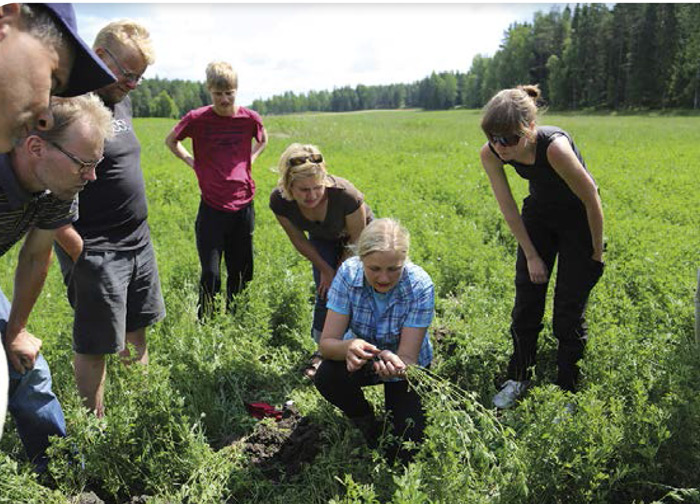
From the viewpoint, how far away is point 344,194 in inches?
152

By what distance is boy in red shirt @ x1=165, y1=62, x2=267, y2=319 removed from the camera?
188 inches

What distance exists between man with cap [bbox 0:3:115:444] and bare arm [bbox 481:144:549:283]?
106 inches

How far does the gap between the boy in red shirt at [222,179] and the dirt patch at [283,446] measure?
1.41 meters

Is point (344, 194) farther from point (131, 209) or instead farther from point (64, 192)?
point (64, 192)

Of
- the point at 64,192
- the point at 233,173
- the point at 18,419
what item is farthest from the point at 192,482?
the point at 233,173

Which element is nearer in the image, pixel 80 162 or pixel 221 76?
pixel 80 162

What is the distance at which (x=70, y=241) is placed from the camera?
2971mm

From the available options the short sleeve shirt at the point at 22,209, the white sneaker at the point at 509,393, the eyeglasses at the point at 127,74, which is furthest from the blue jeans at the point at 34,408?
the white sneaker at the point at 509,393

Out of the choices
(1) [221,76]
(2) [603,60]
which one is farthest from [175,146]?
(2) [603,60]

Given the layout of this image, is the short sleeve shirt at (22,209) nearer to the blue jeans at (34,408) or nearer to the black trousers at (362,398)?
the blue jeans at (34,408)

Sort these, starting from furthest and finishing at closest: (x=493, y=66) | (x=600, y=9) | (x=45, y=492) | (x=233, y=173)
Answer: (x=493, y=66)
(x=600, y=9)
(x=233, y=173)
(x=45, y=492)

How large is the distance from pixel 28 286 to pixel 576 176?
9.65 feet

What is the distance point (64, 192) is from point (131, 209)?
928mm

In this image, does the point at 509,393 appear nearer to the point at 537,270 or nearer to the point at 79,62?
the point at 537,270
